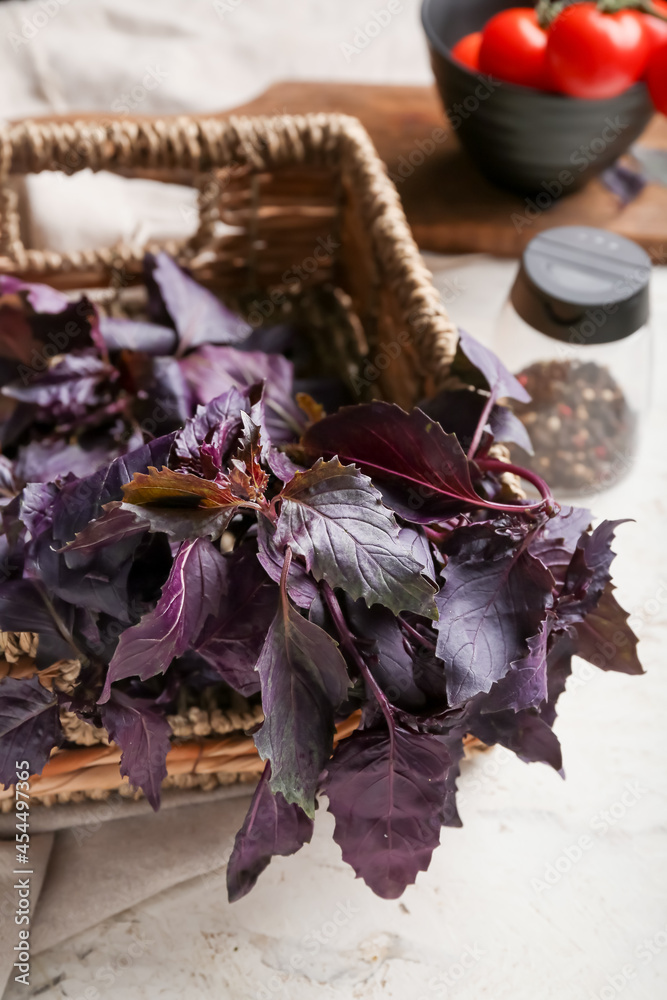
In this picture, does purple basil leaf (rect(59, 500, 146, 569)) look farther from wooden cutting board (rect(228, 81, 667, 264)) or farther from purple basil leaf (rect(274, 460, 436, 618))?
wooden cutting board (rect(228, 81, 667, 264))

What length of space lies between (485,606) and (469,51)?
63cm

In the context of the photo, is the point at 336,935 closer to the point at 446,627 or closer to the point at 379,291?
the point at 446,627

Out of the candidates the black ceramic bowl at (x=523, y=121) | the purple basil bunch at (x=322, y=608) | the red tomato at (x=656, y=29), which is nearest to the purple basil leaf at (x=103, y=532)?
the purple basil bunch at (x=322, y=608)

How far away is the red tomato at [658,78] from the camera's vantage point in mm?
755

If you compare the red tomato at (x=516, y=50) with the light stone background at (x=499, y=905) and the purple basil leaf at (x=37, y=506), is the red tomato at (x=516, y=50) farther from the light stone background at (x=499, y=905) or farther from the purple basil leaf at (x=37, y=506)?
the purple basil leaf at (x=37, y=506)

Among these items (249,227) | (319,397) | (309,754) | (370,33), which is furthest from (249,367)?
(370,33)

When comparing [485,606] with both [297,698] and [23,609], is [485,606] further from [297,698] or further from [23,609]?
[23,609]

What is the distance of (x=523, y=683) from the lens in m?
0.40

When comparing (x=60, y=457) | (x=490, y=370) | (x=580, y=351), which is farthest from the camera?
(x=580, y=351)

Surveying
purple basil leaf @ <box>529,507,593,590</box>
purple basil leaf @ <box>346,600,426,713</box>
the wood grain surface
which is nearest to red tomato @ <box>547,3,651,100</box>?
the wood grain surface

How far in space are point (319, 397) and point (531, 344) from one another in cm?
18

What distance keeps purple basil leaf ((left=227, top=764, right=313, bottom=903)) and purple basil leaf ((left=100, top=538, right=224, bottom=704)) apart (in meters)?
0.09

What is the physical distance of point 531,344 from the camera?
0.72m

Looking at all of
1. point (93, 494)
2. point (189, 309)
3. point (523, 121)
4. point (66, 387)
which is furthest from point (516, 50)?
point (93, 494)
